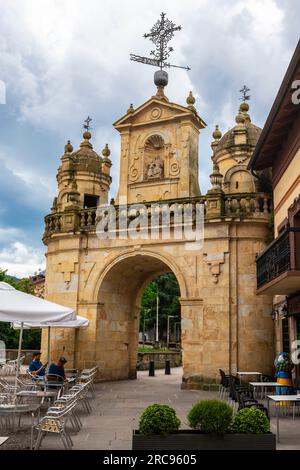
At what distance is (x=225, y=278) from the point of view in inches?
701

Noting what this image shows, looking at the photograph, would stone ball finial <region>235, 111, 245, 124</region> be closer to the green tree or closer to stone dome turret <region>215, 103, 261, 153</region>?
stone dome turret <region>215, 103, 261, 153</region>

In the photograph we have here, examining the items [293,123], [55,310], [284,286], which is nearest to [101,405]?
[55,310]

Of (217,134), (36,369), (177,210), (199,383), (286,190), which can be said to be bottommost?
(199,383)

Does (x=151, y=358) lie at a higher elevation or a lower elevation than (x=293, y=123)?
lower

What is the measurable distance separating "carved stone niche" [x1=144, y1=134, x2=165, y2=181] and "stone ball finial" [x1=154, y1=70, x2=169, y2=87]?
2731 millimetres

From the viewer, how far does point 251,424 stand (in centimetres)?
707

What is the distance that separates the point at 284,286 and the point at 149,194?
30.8 ft

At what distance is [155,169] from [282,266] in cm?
1031

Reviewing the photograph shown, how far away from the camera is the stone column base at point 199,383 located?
677 inches

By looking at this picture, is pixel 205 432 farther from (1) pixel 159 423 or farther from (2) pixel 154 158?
(2) pixel 154 158

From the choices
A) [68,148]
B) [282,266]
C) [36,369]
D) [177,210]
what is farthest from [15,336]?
[282,266]

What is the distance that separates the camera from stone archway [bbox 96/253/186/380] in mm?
20094
